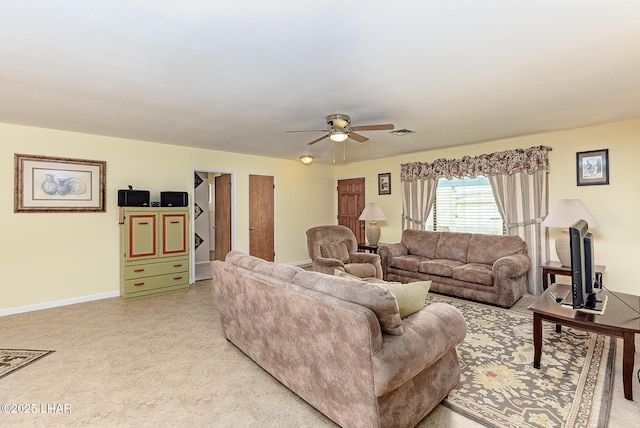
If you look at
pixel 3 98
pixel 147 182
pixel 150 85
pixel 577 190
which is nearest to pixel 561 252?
pixel 577 190

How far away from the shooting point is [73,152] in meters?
4.20

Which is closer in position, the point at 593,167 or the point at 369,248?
the point at 593,167

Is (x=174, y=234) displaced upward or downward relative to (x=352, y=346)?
upward

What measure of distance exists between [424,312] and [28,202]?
491cm

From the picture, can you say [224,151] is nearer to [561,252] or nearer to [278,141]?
[278,141]

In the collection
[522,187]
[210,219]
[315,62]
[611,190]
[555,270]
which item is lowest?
[555,270]

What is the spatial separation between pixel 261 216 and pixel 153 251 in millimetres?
2220

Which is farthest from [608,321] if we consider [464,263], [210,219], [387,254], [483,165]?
[210,219]

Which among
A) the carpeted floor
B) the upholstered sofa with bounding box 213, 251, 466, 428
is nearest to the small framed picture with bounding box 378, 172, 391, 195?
the carpeted floor

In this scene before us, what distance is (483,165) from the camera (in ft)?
16.4

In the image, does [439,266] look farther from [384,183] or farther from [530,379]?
[384,183]

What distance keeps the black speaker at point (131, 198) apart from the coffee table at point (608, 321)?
4922mm

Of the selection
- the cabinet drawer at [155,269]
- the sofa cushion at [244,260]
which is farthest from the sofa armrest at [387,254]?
the cabinet drawer at [155,269]

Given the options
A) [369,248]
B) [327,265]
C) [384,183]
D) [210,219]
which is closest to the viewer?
[327,265]
